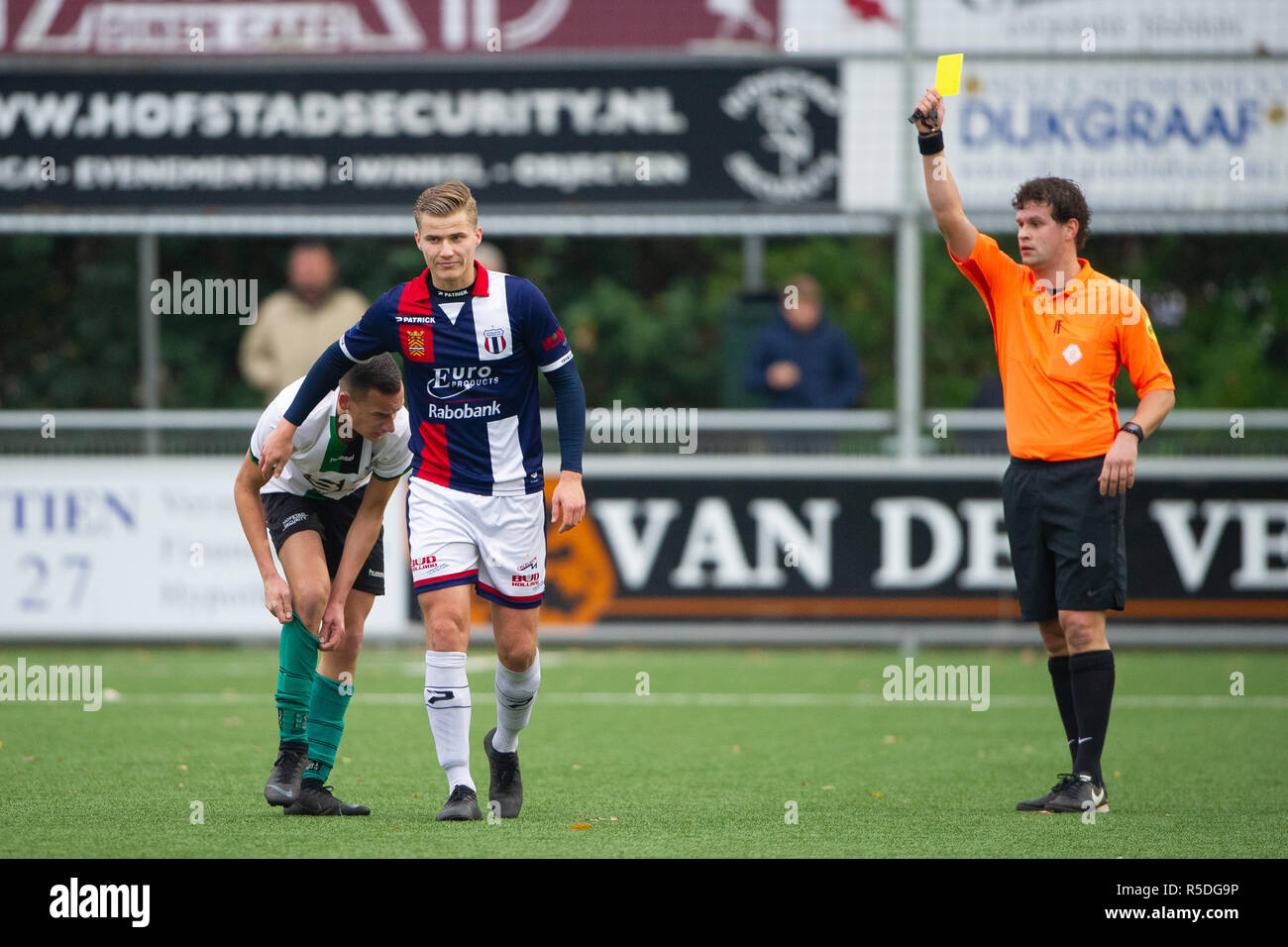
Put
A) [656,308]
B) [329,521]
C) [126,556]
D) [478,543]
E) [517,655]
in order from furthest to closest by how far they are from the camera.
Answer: [656,308]
[126,556]
[329,521]
[517,655]
[478,543]

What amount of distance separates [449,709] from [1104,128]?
8285 mm

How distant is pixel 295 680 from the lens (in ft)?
20.0

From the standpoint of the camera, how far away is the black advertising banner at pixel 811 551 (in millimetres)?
11727

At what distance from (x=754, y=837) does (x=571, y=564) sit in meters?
6.40

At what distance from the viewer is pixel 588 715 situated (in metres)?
9.05

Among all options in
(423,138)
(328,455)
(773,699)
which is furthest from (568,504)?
(423,138)

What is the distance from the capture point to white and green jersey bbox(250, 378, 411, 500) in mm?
6023

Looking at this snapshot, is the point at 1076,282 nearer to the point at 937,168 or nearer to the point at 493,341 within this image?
the point at 937,168

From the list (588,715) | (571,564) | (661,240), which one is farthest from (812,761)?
(661,240)

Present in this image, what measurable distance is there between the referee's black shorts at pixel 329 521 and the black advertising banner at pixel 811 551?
5395 millimetres

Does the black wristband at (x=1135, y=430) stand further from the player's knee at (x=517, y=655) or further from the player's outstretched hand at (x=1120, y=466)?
the player's knee at (x=517, y=655)

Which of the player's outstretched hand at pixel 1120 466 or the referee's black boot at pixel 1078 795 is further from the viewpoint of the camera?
Result: the referee's black boot at pixel 1078 795

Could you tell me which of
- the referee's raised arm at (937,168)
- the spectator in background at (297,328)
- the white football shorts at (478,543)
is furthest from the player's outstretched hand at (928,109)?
the spectator in background at (297,328)

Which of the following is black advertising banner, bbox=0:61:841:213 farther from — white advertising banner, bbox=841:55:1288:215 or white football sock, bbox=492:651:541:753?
white football sock, bbox=492:651:541:753
